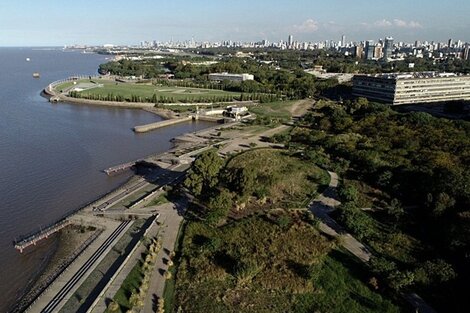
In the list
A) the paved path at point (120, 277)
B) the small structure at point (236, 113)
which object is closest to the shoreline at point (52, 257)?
the paved path at point (120, 277)

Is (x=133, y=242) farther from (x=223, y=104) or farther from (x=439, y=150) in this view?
(x=223, y=104)

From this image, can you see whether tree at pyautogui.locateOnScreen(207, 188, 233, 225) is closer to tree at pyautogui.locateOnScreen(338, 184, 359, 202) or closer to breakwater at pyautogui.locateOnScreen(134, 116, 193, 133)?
tree at pyautogui.locateOnScreen(338, 184, 359, 202)

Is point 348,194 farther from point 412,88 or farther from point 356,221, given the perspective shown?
point 412,88

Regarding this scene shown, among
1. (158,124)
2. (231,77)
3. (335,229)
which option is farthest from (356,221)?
(231,77)

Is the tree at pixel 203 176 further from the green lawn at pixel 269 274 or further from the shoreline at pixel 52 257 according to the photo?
the shoreline at pixel 52 257

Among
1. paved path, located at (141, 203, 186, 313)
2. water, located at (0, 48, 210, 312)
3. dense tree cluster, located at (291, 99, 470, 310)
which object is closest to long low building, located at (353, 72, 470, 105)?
dense tree cluster, located at (291, 99, 470, 310)

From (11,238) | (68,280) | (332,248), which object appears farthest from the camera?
(11,238)

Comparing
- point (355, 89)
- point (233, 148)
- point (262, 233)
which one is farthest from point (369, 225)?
point (355, 89)
